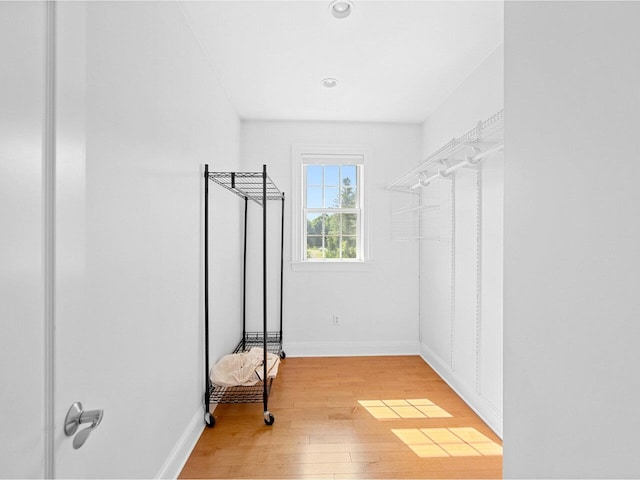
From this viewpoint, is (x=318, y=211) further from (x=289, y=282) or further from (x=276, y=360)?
(x=276, y=360)

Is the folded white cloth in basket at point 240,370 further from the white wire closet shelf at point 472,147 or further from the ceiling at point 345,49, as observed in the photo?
the ceiling at point 345,49

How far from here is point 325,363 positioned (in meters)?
3.50

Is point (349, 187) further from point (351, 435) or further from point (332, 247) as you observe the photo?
point (351, 435)

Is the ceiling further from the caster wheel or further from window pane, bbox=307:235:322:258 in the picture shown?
the caster wheel

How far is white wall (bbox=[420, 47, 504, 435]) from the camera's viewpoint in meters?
2.31

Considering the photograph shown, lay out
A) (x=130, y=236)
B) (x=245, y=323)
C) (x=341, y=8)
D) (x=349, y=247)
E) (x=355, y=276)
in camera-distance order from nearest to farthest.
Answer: (x=130, y=236) < (x=341, y=8) < (x=245, y=323) < (x=355, y=276) < (x=349, y=247)

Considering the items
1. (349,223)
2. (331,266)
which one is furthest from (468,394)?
(349,223)

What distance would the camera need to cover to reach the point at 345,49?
230cm

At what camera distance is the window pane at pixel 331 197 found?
3861 millimetres

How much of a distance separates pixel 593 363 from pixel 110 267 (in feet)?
4.59

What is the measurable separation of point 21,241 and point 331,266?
324 centimetres

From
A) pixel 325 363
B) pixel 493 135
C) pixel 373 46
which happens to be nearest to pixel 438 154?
pixel 493 135

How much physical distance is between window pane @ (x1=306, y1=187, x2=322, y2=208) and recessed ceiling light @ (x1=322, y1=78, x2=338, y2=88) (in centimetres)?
123

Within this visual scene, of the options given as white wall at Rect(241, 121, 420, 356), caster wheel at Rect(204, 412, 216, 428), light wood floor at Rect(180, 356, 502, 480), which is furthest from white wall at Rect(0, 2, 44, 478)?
white wall at Rect(241, 121, 420, 356)
